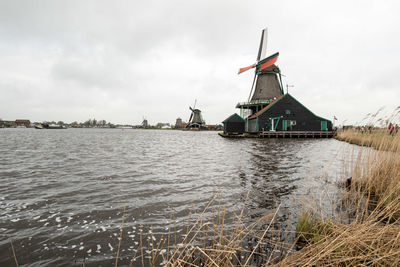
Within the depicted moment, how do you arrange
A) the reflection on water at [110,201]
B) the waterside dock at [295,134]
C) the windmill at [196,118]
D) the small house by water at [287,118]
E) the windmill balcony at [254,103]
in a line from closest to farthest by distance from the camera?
the reflection on water at [110,201], the waterside dock at [295,134], the small house by water at [287,118], the windmill balcony at [254,103], the windmill at [196,118]

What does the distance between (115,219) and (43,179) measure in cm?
→ 507

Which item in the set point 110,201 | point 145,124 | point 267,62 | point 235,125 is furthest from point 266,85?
point 145,124

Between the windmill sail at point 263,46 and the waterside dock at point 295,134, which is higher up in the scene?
the windmill sail at point 263,46

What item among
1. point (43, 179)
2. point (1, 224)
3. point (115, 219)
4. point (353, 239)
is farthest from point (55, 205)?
point (353, 239)

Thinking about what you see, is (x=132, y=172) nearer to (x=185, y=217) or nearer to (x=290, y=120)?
(x=185, y=217)

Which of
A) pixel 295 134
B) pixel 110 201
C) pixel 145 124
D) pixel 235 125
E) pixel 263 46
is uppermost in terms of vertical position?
pixel 263 46

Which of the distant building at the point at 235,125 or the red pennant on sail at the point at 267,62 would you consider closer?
the red pennant on sail at the point at 267,62

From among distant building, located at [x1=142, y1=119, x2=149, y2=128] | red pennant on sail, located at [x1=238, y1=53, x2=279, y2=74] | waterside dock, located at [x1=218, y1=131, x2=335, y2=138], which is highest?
red pennant on sail, located at [x1=238, y1=53, x2=279, y2=74]

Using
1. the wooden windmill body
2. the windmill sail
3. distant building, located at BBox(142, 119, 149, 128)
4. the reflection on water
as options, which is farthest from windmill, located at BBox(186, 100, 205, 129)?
distant building, located at BBox(142, 119, 149, 128)

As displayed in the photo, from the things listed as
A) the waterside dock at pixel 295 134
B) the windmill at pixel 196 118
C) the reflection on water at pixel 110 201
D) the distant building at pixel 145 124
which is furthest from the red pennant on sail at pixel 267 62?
the distant building at pixel 145 124

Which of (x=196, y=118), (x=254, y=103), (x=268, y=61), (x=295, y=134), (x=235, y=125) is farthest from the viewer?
(x=196, y=118)

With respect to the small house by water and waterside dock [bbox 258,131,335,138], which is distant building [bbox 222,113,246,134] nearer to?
the small house by water

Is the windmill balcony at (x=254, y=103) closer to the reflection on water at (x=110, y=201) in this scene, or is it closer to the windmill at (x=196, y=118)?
the reflection on water at (x=110, y=201)

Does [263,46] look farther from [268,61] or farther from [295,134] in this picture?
[295,134]
